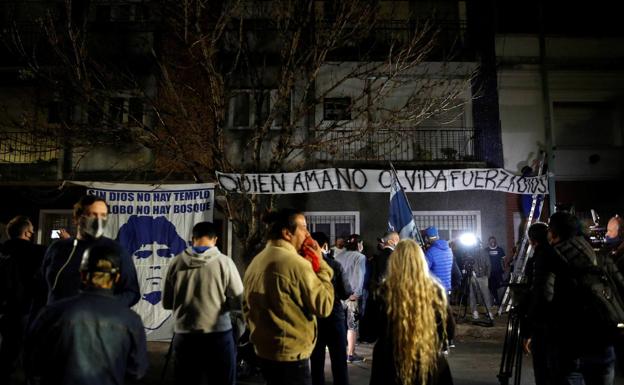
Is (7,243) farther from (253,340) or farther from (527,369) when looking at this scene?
(527,369)

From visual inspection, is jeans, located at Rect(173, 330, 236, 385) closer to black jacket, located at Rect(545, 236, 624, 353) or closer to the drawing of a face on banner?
black jacket, located at Rect(545, 236, 624, 353)

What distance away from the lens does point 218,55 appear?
12.4 m

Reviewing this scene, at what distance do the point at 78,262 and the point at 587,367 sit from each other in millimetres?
4311

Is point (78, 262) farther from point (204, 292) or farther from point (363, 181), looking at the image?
point (363, 181)

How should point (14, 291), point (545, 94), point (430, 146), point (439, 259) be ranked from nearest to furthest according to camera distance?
point (14, 291) → point (439, 259) → point (545, 94) → point (430, 146)

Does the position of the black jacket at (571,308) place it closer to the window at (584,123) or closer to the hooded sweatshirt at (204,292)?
the hooded sweatshirt at (204,292)

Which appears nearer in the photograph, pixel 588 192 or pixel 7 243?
pixel 7 243

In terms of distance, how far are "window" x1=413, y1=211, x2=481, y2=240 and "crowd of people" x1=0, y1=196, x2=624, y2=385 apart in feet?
27.2

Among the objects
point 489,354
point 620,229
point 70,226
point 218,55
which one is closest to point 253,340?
point 620,229

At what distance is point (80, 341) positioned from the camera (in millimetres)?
2670

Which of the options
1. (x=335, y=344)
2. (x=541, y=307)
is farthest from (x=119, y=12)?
(x=541, y=307)

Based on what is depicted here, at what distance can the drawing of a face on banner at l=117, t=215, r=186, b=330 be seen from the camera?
8422mm

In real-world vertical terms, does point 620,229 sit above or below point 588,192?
below

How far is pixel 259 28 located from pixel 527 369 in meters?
9.95
